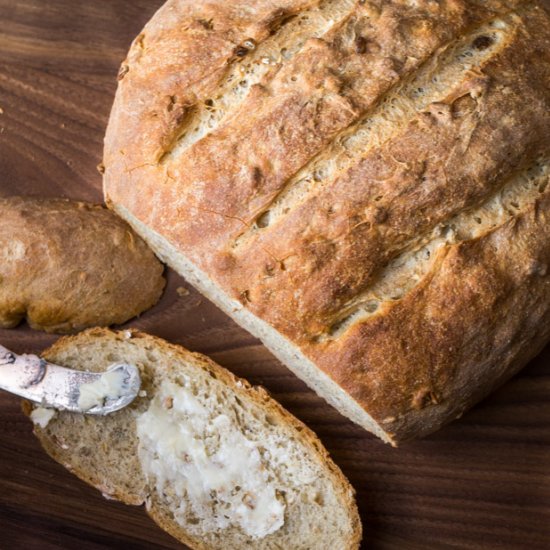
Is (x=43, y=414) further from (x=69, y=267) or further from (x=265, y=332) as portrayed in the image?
(x=265, y=332)

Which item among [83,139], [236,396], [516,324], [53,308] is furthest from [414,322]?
[83,139]

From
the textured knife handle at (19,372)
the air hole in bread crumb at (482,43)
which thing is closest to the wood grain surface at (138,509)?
the textured knife handle at (19,372)

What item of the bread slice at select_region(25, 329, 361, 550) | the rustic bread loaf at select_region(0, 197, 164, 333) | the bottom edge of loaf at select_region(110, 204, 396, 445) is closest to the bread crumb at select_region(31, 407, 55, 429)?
the bread slice at select_region(25, 329, 361, 550)

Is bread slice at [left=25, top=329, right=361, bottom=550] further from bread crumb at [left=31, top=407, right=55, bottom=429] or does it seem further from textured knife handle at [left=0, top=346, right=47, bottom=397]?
textured knife handle at [left=0, top=346, right=47, bottom=397]

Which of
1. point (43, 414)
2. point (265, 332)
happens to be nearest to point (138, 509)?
point (43, 414)

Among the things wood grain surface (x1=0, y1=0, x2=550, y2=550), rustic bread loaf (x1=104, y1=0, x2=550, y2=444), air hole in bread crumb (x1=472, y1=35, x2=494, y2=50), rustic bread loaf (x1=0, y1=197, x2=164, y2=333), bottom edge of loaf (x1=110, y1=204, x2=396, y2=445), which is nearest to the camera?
rustic bread loaf (x1=104, y1=0, x2=550, y2=444)

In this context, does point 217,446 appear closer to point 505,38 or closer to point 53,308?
point 53,308
